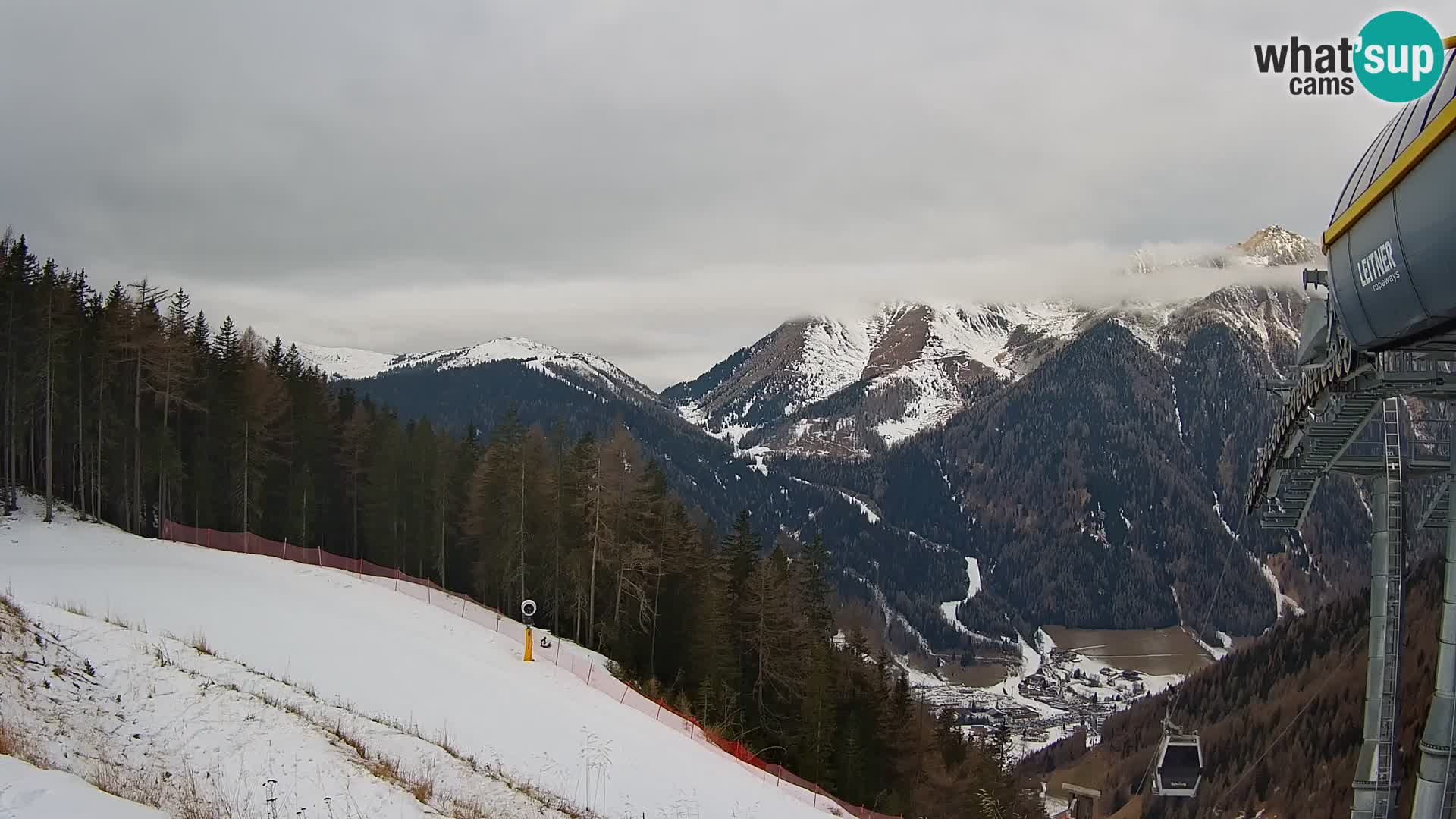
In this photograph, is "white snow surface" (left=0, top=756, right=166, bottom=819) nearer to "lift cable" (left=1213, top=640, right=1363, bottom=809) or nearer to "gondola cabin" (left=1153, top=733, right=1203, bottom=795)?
"gondola cabin" (left=1153, top=733, right=1203, bottom=795)

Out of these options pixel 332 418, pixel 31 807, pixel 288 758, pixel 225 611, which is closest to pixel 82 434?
pixel 332 418

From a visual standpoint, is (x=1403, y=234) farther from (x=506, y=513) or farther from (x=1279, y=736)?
(x=506, y=513)

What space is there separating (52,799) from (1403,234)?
13238 millimetres

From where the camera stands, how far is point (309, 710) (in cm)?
1592

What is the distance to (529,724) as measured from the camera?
2000 centimetres

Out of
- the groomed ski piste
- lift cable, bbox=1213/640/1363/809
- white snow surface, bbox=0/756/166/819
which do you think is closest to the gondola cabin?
lift cable, bbox=1213/640/1363/809

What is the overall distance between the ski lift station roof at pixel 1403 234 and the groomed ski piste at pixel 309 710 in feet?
38.4

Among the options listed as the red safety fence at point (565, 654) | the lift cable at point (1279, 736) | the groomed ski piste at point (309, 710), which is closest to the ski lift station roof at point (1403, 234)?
the groomed ski piste at point (309, 710)

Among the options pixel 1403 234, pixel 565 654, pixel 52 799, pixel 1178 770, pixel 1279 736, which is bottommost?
pixel 1279 736

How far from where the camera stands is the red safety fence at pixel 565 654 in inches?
1077

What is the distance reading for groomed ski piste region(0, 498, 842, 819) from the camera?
1166 cm

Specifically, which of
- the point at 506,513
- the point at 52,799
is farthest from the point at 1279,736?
the point at 52,799

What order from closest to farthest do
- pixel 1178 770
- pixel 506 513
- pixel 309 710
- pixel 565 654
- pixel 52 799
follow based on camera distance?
pixel 52 799, pixel 309 710, pixel 1178 770, pixel 565 654, pixel 506 513

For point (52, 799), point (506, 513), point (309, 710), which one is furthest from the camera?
point (506, 513)
